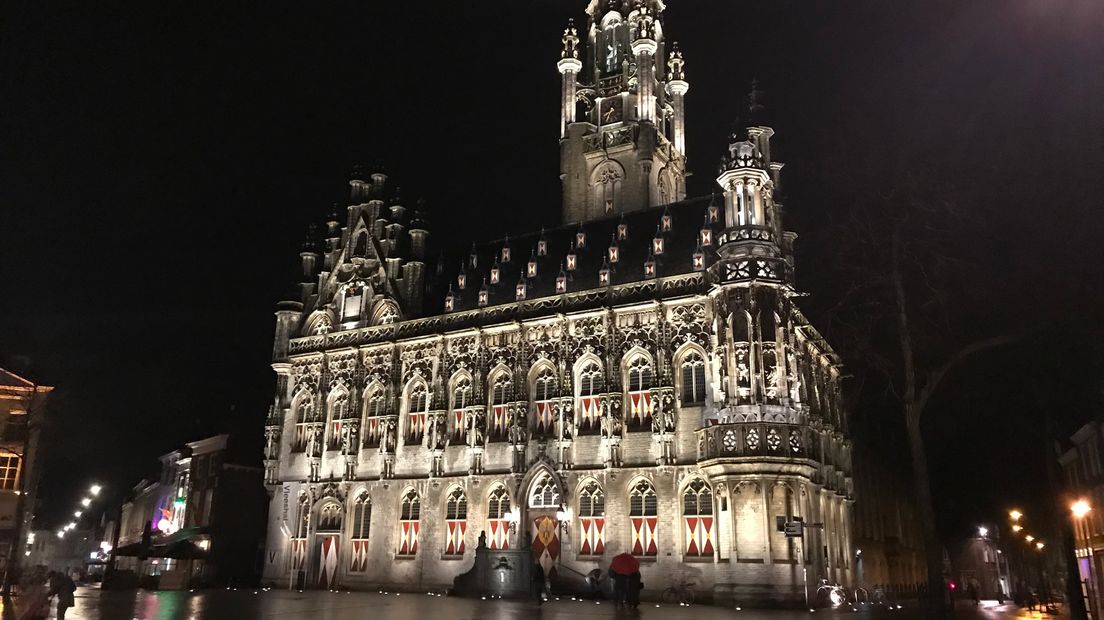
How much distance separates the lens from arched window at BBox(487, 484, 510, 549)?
36625 mm

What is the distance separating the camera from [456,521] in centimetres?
3819

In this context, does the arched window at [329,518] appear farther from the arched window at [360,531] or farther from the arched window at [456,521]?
the arched window at [456,521]

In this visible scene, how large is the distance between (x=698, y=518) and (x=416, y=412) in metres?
15.4

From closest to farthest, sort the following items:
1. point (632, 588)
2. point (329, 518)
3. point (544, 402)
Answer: point (632, 588), point (544, 402), point (329, 518)

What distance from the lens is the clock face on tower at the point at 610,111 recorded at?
52531mm

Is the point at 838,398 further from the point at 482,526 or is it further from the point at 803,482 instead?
the point at 482,526

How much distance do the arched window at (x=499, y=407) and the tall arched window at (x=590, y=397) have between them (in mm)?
3698

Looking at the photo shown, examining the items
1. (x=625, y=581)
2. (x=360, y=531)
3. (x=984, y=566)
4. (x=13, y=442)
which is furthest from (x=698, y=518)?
(x=984, y=566)

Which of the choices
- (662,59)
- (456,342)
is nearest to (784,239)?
(456,342)

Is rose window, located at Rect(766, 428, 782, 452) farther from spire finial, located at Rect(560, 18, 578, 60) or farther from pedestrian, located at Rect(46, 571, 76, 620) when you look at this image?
spire finial, located at Rect(560, 18, 578, 60)

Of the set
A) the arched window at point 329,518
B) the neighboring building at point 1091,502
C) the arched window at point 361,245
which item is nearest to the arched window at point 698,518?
the neighboring building at point 1091,502

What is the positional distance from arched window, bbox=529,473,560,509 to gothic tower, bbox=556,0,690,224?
17.6 meters

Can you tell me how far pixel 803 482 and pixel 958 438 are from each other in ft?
30.0

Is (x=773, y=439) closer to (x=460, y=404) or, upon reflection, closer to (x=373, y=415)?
(x=460, y=404)
